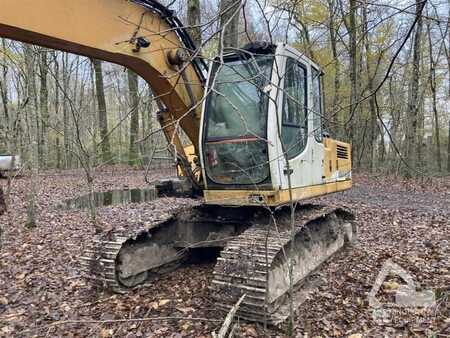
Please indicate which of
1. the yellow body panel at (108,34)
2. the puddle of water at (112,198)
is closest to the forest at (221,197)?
the yellow body panel at (108,34)

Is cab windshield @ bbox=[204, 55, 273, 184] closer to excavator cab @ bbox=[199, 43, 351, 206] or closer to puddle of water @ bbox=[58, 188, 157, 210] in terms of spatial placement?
excavator cab @ bbox=[199, 43, 351, 206]

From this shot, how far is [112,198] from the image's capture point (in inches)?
443

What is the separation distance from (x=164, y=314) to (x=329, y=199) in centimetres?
732

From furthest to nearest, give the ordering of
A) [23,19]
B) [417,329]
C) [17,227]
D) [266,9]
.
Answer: [17,227]
[417,329]
[266,9]
[23,19]

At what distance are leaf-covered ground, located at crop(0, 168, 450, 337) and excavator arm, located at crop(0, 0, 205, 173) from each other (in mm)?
1732

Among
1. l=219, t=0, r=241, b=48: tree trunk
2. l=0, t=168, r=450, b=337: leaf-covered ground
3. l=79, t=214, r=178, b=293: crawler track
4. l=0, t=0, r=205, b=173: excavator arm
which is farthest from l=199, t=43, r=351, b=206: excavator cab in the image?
l=0, t=168, r=450, b=337: leaf-covered ground

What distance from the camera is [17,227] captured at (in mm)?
7355

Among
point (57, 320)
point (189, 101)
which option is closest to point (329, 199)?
point (189, 101)

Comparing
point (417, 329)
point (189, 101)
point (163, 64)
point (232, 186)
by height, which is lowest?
point (417, 329)

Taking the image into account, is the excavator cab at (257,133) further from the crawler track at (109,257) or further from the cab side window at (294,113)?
the crawler track at (109,257)

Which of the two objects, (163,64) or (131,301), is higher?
(163,64)

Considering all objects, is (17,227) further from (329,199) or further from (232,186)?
(329,199)
